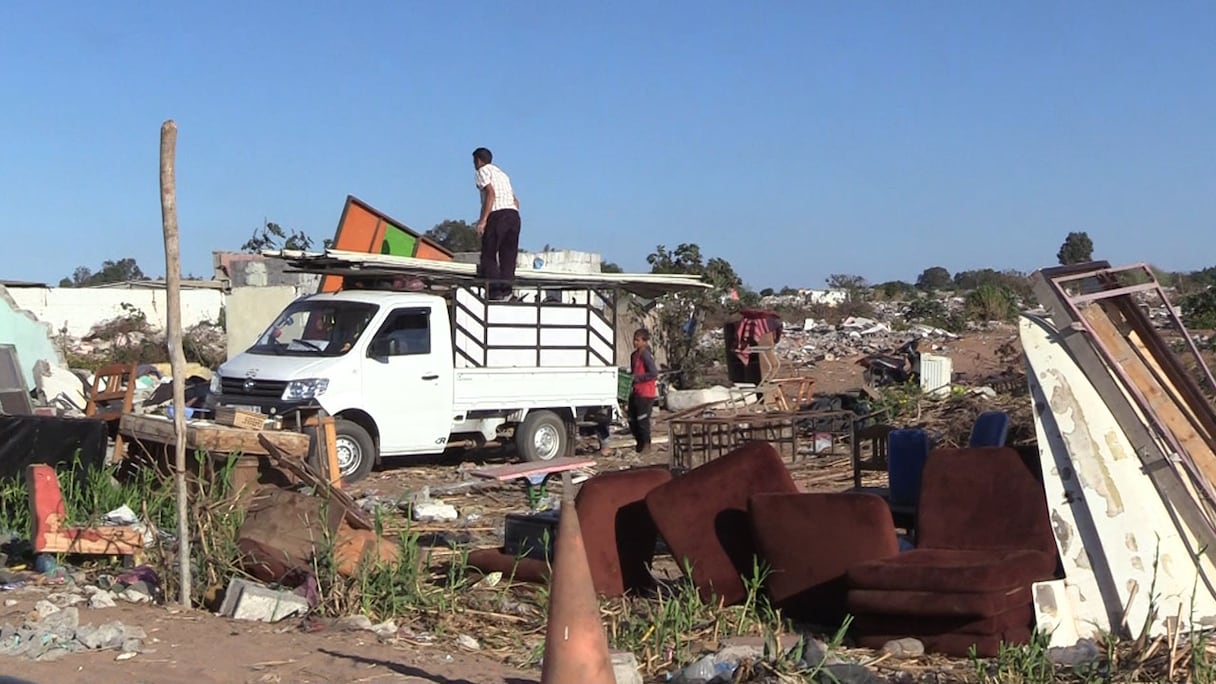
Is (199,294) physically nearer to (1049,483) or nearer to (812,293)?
(812,293)

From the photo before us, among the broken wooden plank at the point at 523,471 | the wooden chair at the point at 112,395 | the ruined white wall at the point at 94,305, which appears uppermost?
the ruined white wall at the point at 94,305

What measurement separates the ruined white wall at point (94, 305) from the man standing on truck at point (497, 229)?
1899 centimetres

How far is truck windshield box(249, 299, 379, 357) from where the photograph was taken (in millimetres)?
14648

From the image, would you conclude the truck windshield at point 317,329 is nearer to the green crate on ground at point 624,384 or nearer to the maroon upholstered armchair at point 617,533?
the green crate on ground at point 624,384

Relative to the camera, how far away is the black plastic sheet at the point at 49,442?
10.4 m

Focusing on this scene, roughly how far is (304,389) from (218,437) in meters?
3.66

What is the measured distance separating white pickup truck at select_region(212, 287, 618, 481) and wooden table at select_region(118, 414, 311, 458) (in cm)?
191

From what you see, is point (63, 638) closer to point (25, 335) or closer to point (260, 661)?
point (260, 661)

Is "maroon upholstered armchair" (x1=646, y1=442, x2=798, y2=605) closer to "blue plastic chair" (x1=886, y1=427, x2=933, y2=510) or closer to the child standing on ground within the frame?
"blue plastic chair" (x1=886, y1=427, x2=933, y2=510)

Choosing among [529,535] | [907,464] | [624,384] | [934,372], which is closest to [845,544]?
[907,464]

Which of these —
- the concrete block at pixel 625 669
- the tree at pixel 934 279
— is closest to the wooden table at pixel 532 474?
the concrete block at pixel 625 669

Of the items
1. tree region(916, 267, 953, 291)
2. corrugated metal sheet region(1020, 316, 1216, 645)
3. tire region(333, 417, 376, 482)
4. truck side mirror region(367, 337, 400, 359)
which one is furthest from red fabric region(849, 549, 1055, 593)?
tree region(916, 267, 953, 291)

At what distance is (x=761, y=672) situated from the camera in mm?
6164

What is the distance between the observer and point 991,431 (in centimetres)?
885
